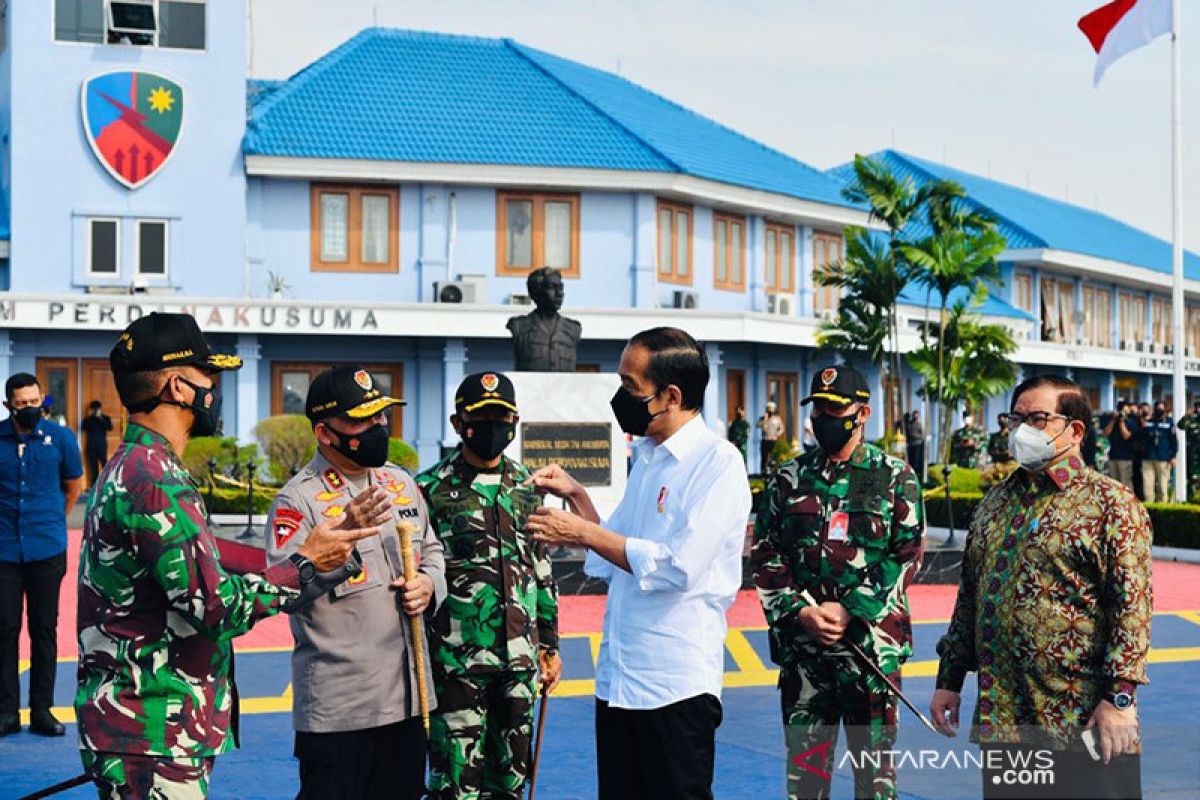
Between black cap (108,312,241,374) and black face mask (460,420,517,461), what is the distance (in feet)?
5.33

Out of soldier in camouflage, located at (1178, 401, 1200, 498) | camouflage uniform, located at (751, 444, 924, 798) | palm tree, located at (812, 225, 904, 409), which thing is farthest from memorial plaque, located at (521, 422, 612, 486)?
palm tree, located at (812, 225, 904, 409)

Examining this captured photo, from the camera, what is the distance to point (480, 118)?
107ft

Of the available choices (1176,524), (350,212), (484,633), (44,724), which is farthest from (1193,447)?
(484,633)

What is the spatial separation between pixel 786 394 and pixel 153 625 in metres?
33.0

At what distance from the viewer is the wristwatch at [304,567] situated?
14.5 feet

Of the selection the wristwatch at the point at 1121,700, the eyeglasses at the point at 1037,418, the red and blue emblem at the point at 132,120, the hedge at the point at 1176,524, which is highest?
the red and blue emblem at the point at 132,120

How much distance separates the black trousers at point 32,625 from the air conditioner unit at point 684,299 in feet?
80.3

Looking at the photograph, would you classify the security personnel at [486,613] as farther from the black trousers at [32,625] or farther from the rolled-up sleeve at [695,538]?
the black trousers at [32,625]

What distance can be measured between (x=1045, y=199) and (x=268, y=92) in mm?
34550

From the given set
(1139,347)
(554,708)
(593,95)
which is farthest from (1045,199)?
(554,708)

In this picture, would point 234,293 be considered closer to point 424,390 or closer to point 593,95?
point 424,390

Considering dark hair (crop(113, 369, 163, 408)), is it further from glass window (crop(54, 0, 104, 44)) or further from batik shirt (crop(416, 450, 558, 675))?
glass window (crop(54, 0, 104, 44))

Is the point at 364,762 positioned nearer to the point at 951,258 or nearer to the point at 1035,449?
the point at 1035,449

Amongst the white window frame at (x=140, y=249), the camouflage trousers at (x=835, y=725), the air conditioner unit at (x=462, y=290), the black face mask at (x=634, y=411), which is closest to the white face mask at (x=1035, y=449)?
the black face mask at (x=634, y=411)
